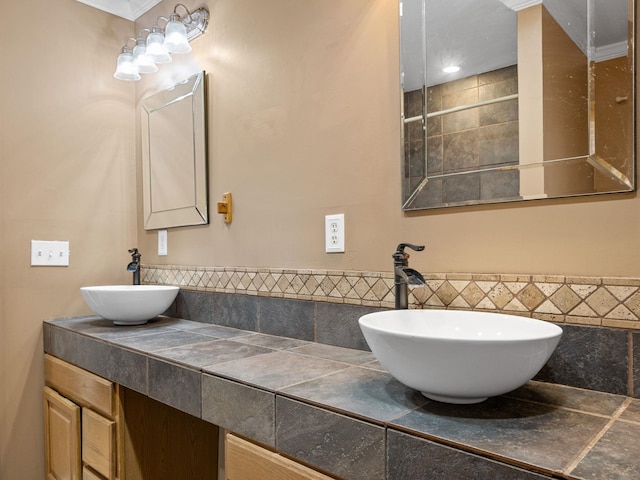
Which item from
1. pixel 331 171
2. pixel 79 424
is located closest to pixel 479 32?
pixel 331 171

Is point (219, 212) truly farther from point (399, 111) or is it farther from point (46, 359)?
point (46, 359)

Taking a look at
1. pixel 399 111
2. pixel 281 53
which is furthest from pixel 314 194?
pixel 281 53

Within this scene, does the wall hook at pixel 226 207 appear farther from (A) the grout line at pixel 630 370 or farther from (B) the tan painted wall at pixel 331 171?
(A) the grout line at pixel 630 370

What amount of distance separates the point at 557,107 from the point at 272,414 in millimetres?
1008

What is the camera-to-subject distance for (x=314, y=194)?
1650mm

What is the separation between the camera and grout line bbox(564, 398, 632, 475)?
2.15 feet

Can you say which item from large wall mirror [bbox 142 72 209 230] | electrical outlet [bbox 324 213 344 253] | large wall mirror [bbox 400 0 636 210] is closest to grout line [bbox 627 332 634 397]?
large wall mirror [bbox 400 0 636 210]

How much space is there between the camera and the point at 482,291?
4.00 feet

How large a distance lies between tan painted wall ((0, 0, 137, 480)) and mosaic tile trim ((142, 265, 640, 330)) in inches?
38.3

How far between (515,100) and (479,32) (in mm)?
236

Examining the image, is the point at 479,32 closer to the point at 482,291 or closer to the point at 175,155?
the point at 482,291

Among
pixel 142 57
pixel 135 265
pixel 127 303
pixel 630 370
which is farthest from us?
pixel 135 265

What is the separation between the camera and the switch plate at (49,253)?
2174mm

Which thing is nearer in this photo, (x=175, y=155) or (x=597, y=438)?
(x=597, y=438)
